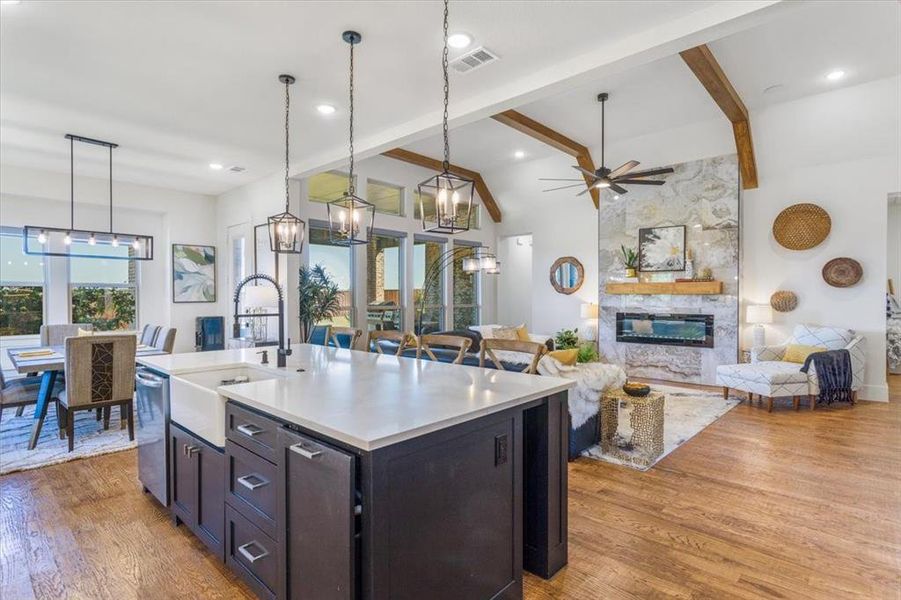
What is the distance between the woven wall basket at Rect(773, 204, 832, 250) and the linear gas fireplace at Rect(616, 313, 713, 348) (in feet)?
4.74

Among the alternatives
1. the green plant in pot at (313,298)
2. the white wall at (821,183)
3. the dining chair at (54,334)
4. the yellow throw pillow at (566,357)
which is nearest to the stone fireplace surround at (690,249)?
the white wall at (821,183)

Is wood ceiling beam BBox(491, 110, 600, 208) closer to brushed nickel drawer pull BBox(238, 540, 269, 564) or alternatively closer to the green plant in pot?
the green plant in pot

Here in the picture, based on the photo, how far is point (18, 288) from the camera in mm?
6227

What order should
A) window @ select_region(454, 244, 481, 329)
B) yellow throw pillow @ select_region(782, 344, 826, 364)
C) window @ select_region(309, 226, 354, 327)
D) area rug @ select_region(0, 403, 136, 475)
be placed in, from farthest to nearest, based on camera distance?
1. window @ select_region(454, 244, 481, 329)
2. window @ select_region(309, 226, 354, 327)
3. yellow throw pillow @ select_region(782, 344, 826, 364)
4. area rug @ select_region(0, 403, 136, 475)

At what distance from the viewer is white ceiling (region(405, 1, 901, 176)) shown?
4023 mm

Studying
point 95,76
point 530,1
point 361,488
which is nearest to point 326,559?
point 361,488

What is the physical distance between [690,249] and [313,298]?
5727mm

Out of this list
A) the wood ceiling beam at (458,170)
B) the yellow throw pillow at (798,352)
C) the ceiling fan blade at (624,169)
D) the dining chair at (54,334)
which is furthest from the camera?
the wood ceiling beam at (458,170)

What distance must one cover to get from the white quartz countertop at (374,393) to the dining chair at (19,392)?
2.11 meters

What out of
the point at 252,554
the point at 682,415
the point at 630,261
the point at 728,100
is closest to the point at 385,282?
the point at 630,261

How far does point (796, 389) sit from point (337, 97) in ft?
19.4

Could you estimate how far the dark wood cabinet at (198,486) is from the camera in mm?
2162

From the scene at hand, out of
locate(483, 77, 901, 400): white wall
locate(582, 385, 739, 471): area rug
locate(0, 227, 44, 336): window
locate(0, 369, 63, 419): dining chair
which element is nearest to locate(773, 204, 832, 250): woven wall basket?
locate(483, 77, 901, 400): white wall

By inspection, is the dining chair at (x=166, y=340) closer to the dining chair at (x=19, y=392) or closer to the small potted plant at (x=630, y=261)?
the dining chair at (x=19, y=392)
